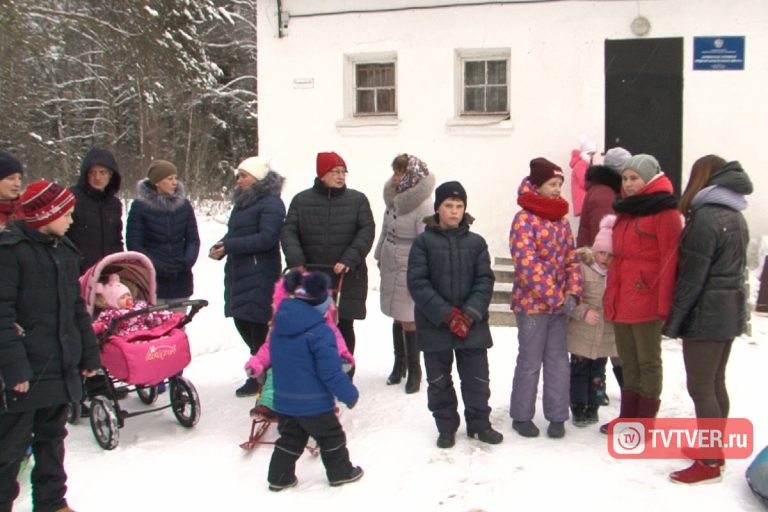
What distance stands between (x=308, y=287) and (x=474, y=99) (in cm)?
651

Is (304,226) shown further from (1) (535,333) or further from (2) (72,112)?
(2) (72,112)

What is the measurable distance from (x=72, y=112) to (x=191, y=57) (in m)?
7.57

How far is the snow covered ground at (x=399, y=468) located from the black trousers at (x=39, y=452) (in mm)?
269

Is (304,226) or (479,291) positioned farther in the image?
(304,226)

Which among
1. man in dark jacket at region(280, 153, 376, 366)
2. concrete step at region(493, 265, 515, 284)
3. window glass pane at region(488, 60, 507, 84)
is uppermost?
window glass pane at region(488, 60, 507, 84)

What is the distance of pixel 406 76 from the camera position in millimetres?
9922

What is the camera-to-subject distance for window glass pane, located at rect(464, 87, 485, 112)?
995 cm

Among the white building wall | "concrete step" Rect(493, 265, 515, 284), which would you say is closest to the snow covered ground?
"concrete step" Rect(493, 265, 515, 284)

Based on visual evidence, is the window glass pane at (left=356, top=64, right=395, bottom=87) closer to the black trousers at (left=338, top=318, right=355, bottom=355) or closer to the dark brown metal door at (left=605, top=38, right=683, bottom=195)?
the dark brown metal door at (left=605, top=38, right=683, bottom=195)

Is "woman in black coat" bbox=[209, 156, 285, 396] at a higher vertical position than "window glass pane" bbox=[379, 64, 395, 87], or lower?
lower

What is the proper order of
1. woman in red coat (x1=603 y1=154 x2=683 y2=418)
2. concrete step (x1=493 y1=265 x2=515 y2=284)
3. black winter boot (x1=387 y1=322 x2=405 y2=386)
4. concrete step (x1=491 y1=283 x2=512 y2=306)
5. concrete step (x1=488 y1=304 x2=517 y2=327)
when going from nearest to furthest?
1. woman in red coat (x1=603 y1=154 x2=683 y2=418)
2. black winter boot (x1=387 y1=322 x2=405 y2=386)
3. concrete step (x1=488 y1=304 x2=517 y2=327)
4. concrete step (x1=491 y1=283 x2=512 y2=306)
5. concrete step (x1=493 y1=265 x2=515 y2=284)

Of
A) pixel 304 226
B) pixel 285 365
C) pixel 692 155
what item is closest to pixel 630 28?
pixel 692 155

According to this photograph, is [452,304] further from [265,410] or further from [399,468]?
[265,410]

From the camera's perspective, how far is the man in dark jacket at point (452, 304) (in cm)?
468
